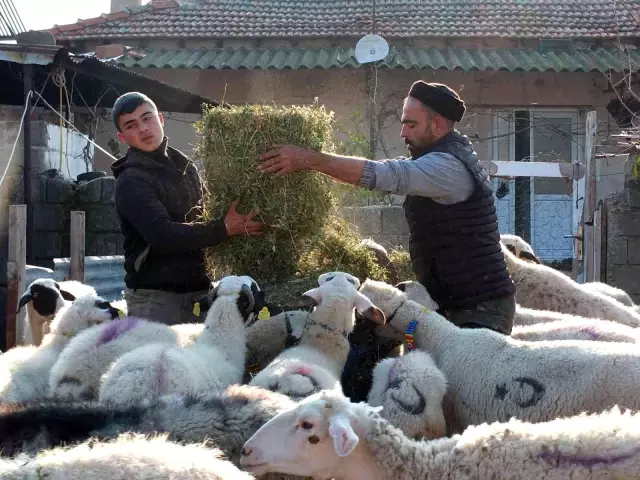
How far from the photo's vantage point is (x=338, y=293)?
17.6 ft

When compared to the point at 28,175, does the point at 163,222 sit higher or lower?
lower

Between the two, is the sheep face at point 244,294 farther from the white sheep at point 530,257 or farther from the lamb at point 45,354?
the white sheep at point 530,257

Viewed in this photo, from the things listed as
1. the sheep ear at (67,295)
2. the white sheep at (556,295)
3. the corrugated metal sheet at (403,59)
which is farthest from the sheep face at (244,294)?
the corrugated metal sheet at (403,59)

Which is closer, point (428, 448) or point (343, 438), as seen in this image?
point (343, 438)

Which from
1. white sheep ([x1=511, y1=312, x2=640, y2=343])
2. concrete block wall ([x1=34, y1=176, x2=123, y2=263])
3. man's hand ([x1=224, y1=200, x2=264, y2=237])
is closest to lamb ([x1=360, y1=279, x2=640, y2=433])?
white sheep ([x1=511, y1=312, x2=640, y2=343])

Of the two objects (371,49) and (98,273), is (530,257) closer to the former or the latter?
(98,273)

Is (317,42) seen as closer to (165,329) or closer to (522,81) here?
(522,81)

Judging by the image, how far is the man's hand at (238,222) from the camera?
5.38m

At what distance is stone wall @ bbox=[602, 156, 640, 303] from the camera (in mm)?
10398

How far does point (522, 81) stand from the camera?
48.4ft

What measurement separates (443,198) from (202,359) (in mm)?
1792

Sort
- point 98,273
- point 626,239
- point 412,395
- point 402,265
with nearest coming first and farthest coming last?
point 412,395 < point 402,265 < point 98,273 < point 626,239

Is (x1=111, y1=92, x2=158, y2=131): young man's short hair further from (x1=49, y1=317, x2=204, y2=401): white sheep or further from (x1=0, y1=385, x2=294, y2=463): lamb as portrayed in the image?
(x1=0, y1=385, x2=294, y2=463): lamb

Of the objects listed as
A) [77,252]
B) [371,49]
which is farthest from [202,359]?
[371,49]
